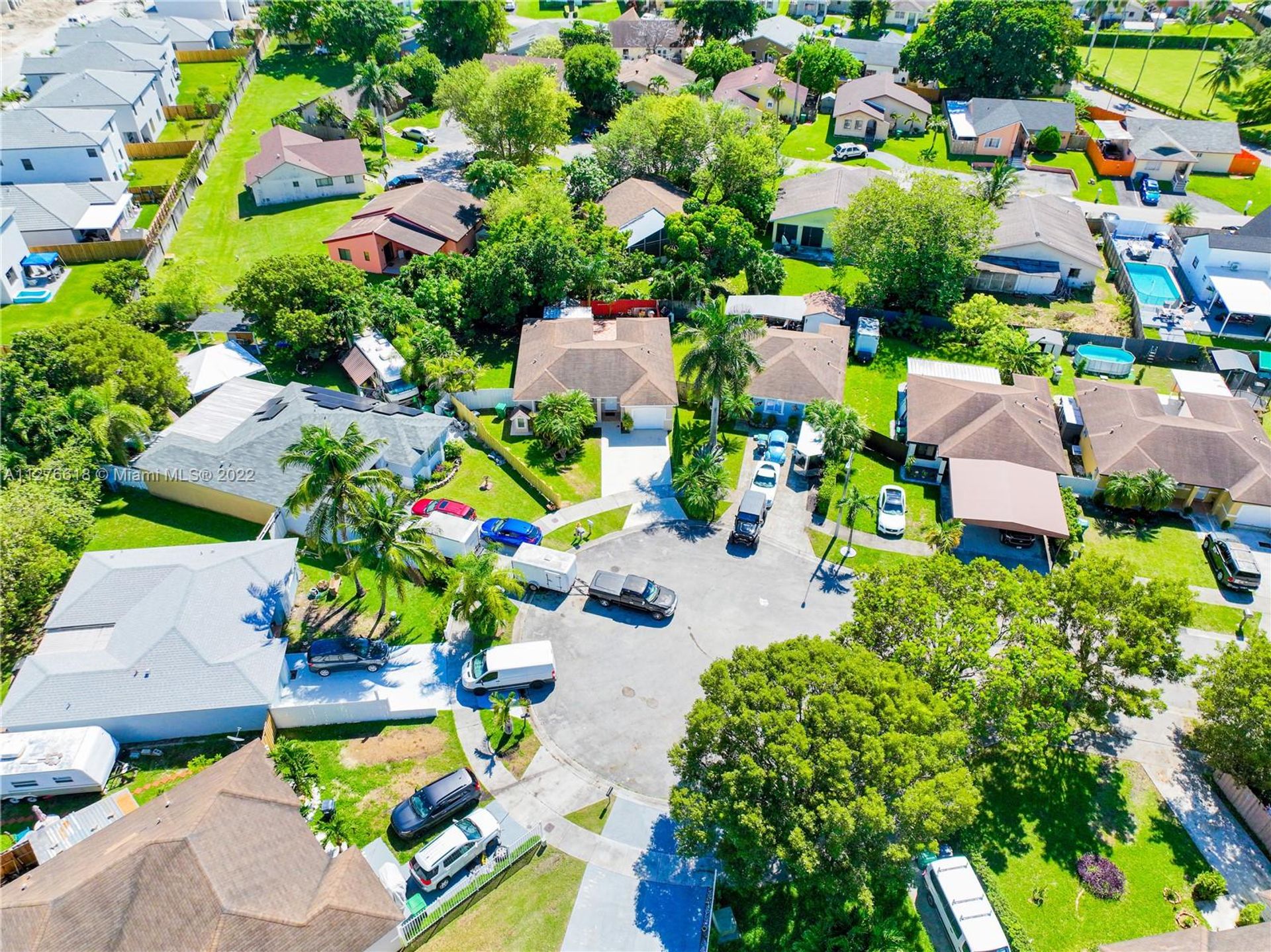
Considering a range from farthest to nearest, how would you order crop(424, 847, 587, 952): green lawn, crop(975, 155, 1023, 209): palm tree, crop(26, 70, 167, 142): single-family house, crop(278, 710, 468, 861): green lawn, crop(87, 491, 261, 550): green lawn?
crop(26, 70, 167, 142): single-family house < crop(975, 155, 1023, 209): palm tree < crop(87, 491, 261, 550): green lawn < crop(278, 710, 468, 861): green lawn < crop(424, 847, 587, 952): green lawn

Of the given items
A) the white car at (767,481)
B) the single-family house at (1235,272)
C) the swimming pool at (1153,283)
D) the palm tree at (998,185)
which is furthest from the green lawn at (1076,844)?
the palm tree at (998,185)

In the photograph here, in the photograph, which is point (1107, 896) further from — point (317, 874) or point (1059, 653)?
point (317, 874)

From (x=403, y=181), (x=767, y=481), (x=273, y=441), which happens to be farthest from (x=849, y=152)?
(x=273, y=441)

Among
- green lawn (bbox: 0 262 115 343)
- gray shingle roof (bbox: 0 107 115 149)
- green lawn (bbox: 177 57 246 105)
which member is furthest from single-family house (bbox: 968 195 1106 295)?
green lawn (bbox: 177 57 246 105)

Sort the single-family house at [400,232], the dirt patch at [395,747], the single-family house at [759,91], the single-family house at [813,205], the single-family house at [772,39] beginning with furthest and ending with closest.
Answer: the single-family house at [772,39], the single-family house at [759,91], the single-family house at [813,205], the single-family house at [400,232], the dirt patch at [395,747]

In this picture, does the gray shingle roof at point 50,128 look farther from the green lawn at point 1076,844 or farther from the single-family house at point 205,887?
the green lawn at point 1076,844

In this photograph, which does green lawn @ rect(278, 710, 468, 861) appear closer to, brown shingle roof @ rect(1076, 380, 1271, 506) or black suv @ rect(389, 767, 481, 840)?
black suv @ rect(389, 767, 481, 840)

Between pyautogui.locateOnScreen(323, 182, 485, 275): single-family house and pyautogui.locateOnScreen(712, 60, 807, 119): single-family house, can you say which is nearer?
pyautogui.locateOnScreen(323, 182, 485, 275): single-family house

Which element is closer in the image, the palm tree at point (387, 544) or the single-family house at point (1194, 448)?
the palm tree at point (387, 544)
